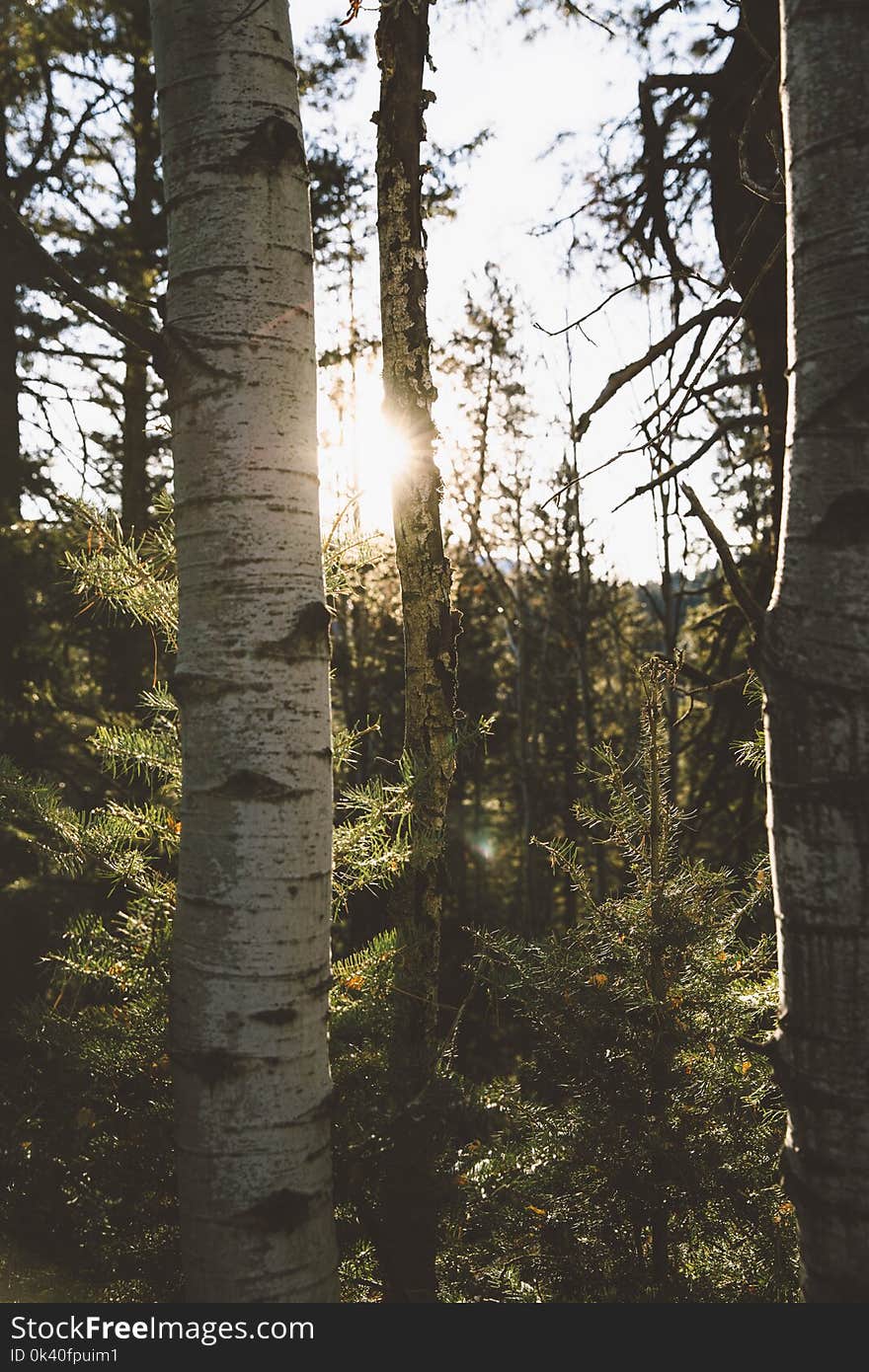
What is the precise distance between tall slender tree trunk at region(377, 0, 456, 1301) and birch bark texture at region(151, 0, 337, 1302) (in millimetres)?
972

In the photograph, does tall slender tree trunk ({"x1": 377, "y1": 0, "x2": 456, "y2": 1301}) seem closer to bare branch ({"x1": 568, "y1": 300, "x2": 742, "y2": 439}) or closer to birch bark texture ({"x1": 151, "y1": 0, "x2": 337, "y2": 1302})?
bare branch ({"x1": 568, "y1": 300, "x2": 742, "y2": 439})

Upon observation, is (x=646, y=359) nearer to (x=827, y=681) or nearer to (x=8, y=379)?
(x=827, y=681)

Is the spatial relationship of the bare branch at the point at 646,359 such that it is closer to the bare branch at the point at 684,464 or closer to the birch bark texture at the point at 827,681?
the bare branch at the point at 684,464

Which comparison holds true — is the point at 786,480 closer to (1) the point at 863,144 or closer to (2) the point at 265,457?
(1) the point at 863,144

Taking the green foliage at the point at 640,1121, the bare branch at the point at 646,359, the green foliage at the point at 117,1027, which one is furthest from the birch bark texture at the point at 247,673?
the bare branch at the point at 646,359

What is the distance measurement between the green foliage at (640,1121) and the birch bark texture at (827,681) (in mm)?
711

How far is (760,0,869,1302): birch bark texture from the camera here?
1.25 metres

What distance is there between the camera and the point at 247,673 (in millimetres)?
1481

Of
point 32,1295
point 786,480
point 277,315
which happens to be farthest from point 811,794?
point 32,1295

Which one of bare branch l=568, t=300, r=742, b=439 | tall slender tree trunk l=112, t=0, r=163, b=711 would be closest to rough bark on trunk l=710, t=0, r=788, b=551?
bare branch l=568, t=300, r=742, b=439

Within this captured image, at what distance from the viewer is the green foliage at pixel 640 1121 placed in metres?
2.05

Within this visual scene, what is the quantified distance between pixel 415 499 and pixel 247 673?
1613 mm

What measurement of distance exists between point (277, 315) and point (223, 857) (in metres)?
0.99

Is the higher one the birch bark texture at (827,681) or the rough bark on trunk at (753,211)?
the rough bark on trunk at (753,211)
